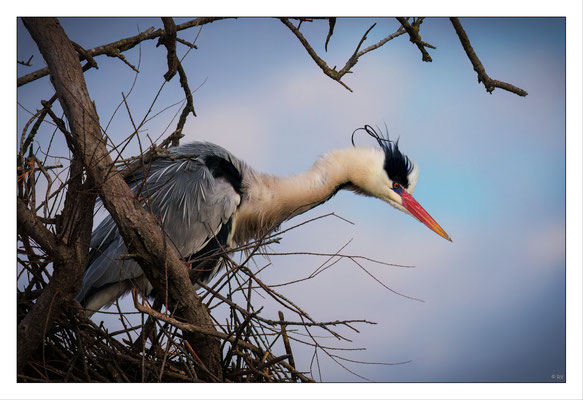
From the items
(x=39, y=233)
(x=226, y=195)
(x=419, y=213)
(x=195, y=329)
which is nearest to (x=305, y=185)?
(x=226, y=195)

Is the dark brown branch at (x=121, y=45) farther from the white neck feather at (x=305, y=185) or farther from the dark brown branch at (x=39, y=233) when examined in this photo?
the white neck feather at (x=305, y=185)

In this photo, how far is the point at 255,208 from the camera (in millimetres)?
2229

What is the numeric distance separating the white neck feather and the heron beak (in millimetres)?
130

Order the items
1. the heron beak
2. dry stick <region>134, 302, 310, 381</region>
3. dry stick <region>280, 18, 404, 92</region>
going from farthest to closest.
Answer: the heron beak < dry stick <region>280, 18, 404, 92</region> < dry stick <region>134, 302, 310, 381</region>

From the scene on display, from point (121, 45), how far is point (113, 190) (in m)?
0.62

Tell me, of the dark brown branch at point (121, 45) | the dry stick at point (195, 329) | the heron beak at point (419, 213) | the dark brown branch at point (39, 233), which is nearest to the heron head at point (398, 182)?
the heron beak at point (419, 213)

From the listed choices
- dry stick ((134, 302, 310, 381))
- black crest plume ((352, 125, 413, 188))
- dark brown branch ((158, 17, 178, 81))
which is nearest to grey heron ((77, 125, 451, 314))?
black crest plume ((352, 125, 413, 188))

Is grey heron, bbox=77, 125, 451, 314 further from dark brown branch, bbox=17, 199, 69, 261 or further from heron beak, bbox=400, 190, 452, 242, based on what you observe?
dark brown branch, bbox=17, 199, 69, 261

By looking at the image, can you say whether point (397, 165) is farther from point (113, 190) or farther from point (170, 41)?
point (113, 190)

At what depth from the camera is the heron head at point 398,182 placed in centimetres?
226

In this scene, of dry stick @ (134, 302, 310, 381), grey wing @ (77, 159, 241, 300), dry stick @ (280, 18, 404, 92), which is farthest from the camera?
grey wing @ (77, 159, 241, 300)

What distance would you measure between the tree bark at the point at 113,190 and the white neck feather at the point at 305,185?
2.46ft

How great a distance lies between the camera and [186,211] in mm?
2125

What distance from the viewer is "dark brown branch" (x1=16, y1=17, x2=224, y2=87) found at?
1696mm
